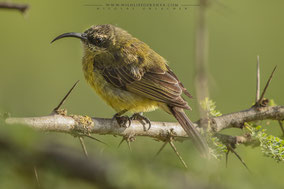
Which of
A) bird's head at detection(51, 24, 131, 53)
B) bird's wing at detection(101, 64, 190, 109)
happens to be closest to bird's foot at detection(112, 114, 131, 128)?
bird's wing at detection(101, 64, 190, 109)

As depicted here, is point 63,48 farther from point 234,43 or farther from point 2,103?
point 2,103

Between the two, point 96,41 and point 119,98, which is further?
point 96,41

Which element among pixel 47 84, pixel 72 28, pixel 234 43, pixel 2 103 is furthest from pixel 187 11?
pixel 2 103

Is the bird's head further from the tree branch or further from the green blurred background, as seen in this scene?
the tree branch

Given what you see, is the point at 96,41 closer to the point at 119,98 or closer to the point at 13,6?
the point at 119,98

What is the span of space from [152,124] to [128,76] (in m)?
1.32

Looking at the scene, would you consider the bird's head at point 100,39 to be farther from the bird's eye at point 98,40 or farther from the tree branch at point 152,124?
the tree branch at point 152,124

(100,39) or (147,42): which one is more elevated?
(100,39)

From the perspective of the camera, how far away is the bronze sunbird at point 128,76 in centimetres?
447

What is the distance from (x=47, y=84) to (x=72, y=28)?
1.18 m

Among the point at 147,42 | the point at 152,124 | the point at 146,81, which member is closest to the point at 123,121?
the point at 152,124

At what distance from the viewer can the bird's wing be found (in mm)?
4453

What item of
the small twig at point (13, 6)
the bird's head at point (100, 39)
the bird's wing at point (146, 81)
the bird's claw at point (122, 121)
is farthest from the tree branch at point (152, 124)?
the bird's head at point (100, 39)

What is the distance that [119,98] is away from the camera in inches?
180
